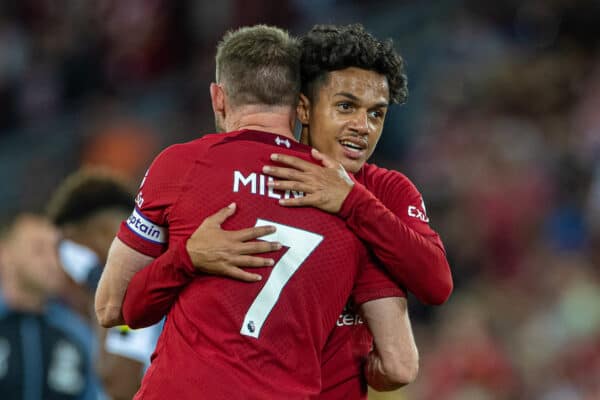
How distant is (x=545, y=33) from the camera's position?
9836mm

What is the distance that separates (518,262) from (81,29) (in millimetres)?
7298

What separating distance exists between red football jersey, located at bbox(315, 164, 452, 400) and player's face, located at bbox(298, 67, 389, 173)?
0.47 feet

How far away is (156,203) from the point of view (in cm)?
323

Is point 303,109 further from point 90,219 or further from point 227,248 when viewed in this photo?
Result: point 90,219

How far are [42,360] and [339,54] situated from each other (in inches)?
126

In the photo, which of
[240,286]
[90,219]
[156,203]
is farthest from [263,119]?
[90,219]

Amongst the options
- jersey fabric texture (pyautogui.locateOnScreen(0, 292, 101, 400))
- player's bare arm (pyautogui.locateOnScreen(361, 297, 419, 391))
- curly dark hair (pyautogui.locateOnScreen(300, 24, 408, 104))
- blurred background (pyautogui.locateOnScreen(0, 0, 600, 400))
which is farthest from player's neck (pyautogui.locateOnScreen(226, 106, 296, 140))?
jersey fabric texture (pyautogui.locateOnScreen(0, 292, 101, 400))

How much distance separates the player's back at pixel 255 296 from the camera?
10.2ft

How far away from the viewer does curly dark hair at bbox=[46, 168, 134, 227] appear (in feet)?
17.8

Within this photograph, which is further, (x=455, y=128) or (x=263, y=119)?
(x=455, y=128)

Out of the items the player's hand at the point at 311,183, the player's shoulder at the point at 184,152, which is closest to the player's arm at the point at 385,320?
Result: the player's hand at the point at 311,183

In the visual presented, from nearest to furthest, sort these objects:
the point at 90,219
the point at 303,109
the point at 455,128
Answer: the point at 303,109 < the point at 90,219 < the point at 455,128

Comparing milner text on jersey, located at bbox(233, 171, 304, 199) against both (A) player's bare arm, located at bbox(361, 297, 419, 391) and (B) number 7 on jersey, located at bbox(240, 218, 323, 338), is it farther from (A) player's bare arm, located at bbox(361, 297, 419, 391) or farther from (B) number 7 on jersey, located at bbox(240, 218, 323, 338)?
(A) player's bare arm, located at bbox(361, 297, 419, 391)

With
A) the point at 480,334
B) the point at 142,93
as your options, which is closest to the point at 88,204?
the point at 480,334
